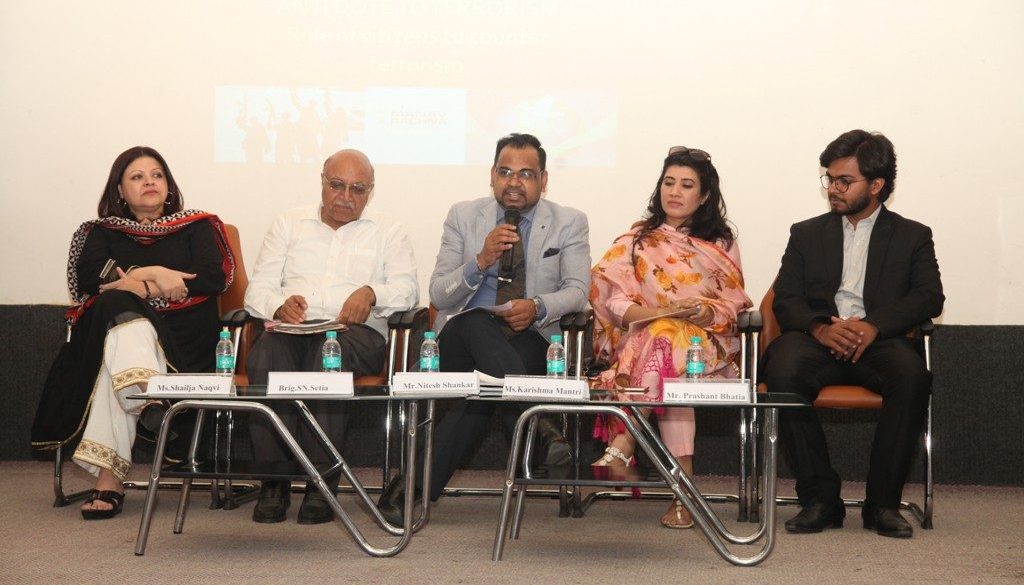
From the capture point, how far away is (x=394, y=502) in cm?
334

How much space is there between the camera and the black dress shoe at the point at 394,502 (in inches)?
130

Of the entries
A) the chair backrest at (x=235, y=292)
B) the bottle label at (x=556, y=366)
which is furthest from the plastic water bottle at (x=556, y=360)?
the chair backrest at (x=235, y=292)

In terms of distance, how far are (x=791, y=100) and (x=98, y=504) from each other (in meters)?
3.02

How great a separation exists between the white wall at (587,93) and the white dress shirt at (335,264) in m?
0.55

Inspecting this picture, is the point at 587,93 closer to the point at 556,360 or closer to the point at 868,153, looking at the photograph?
the point at 868,153

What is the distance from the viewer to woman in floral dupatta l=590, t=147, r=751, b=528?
3.52 m

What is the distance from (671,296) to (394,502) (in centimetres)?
118

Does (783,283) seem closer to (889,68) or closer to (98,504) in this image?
(889,68)

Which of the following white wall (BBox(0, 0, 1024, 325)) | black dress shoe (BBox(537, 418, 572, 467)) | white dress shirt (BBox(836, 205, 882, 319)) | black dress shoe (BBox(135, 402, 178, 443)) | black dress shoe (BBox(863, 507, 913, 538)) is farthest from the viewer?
white wall (BBox(0, 0, 1024, 325))

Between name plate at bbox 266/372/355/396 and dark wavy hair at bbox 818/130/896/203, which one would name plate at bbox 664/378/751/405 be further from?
dark wavy hair at bbox 818/130/896/203

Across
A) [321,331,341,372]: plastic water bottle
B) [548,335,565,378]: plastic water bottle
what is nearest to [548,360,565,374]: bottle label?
[548,335,565,378]: plastic water bottle

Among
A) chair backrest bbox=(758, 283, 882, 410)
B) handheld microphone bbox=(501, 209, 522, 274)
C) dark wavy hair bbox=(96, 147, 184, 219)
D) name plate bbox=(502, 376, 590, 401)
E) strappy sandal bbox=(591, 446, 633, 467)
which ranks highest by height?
dark wavy hair bbox=(96, 147, 184, 219)

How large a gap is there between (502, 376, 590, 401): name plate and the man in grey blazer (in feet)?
2.15

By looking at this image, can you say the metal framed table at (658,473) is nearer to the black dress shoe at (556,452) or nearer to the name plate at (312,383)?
the black dress shoe at (556,452)
